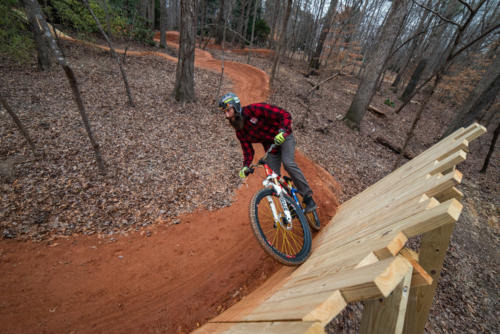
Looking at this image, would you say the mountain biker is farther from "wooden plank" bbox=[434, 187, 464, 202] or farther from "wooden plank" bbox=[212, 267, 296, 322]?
"wooden plank" bbox=[434, 187, 464, 202]

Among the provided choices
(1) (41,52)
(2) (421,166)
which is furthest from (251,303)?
(1) (41,52)

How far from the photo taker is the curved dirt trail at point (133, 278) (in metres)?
3.01

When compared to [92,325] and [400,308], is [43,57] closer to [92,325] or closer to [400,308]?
[92,325]

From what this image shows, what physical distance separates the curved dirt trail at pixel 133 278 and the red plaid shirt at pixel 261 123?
191 cm

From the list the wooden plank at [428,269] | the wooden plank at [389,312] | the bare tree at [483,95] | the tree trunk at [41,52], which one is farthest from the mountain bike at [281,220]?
the tree trunk at [41,52]

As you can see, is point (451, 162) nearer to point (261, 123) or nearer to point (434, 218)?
point (434, 218)

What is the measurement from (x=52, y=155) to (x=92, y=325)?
4715 mm

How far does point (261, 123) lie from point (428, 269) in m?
3.04

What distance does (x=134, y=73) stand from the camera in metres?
11.6

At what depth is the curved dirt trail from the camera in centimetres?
301

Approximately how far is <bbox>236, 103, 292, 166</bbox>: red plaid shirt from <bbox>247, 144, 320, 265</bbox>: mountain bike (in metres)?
0.37

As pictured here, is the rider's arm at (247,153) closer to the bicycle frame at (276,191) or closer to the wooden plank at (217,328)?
the bicycle frame at (276,191)

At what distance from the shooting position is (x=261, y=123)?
12.8ft

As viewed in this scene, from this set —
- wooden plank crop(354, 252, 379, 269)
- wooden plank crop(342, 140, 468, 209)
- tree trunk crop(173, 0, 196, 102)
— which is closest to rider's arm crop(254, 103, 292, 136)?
wooden plank crop(342, 140, 468, 209)
